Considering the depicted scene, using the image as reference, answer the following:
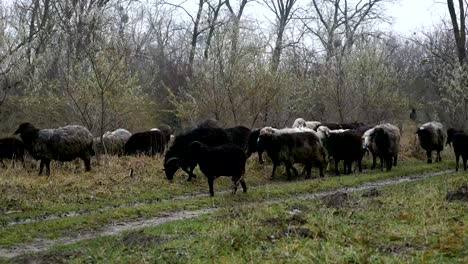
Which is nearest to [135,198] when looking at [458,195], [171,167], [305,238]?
[171,167]

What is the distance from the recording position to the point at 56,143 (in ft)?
67.0

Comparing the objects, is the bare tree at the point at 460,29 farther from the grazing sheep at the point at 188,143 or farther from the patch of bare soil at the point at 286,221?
the patch of bare soil at the point at 286,221

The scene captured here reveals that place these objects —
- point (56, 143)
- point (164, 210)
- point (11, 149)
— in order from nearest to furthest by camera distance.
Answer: point (164, 210)
point (56, 143)
point (11, 149)

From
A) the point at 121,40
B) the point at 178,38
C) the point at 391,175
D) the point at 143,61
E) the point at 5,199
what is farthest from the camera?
the point at 178,38

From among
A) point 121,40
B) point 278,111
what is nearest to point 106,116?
point 121,40

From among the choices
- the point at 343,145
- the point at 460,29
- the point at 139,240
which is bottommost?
the point at 139,240

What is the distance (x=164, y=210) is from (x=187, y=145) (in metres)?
6.63

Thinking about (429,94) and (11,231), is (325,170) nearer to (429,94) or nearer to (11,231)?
(11,231)

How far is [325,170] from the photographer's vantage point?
2414cm

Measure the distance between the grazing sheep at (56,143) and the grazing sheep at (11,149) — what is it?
1614 mm

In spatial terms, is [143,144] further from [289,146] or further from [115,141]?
[289,146]

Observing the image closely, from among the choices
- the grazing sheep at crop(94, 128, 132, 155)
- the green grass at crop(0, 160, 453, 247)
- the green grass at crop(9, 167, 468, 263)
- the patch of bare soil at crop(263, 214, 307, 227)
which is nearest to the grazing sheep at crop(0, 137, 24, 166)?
the green grass at crop(0, 160, 453, 247)

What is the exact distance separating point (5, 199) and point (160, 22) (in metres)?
39.1

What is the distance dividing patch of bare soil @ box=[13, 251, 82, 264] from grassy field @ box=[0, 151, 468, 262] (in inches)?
3.2
